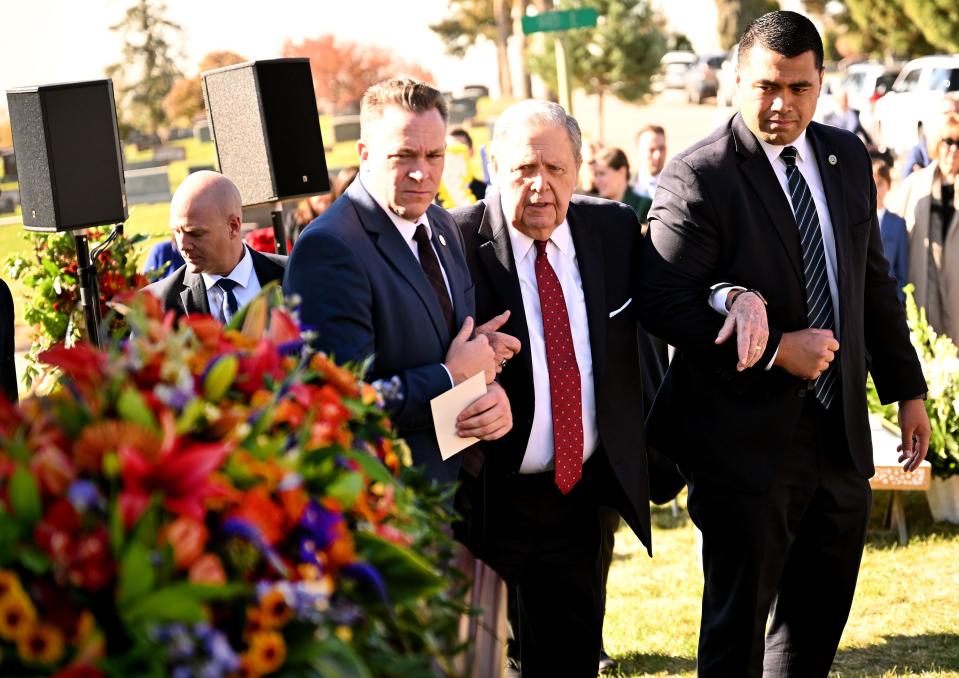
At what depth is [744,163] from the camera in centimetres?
359

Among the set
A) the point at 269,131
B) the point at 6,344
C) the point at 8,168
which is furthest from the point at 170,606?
the point at 8,168

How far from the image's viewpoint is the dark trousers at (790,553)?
11.8 ft

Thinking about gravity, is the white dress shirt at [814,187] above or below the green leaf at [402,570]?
above

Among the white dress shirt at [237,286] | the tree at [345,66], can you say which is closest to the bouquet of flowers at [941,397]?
the white dress shirt at [237,286]

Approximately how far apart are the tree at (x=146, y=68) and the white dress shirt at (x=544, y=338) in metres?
23.3

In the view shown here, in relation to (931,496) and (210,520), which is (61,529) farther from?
(931,496)

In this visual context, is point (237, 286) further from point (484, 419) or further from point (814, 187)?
point (814, 187)

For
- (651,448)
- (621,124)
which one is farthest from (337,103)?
(651,448)

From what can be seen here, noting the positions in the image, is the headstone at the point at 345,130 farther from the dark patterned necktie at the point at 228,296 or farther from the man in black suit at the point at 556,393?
the man in black suit at the point at 556,393

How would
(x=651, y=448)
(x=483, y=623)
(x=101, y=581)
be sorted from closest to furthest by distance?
(x=101, y=581), (x=483, y=623), (x=651, y=448)

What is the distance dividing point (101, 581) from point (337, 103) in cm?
2877

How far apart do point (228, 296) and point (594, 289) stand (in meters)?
1.42

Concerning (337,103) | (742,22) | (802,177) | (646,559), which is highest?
A: (742,22)

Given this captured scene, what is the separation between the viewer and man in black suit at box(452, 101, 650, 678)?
3.57 meters
